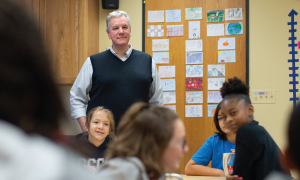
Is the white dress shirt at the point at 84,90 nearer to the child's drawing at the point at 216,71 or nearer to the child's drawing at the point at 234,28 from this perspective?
the child's drawing at the point at 216,71

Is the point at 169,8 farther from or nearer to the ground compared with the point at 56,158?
farther from the ground

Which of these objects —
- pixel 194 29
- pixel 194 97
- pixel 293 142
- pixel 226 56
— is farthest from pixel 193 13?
pixel 293 142

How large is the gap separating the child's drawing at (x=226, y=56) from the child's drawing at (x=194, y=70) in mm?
244

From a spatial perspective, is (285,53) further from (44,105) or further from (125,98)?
(44,105)

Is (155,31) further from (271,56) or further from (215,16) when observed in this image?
(271,56)

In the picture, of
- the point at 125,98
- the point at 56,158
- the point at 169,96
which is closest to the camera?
the point at 56,158

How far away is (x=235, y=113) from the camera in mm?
1686

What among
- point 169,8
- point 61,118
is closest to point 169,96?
point 169,8

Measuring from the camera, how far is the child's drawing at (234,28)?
3264 millimetres

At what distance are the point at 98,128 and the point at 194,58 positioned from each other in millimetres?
1645

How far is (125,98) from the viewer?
7.45 ft

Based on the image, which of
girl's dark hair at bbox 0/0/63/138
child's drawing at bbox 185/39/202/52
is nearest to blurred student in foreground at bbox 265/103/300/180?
girl's dark hair at bbox 0/0/63/138

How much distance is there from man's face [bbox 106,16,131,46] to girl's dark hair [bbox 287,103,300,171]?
188 centimetres

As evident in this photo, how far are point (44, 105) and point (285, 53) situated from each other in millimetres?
3299
